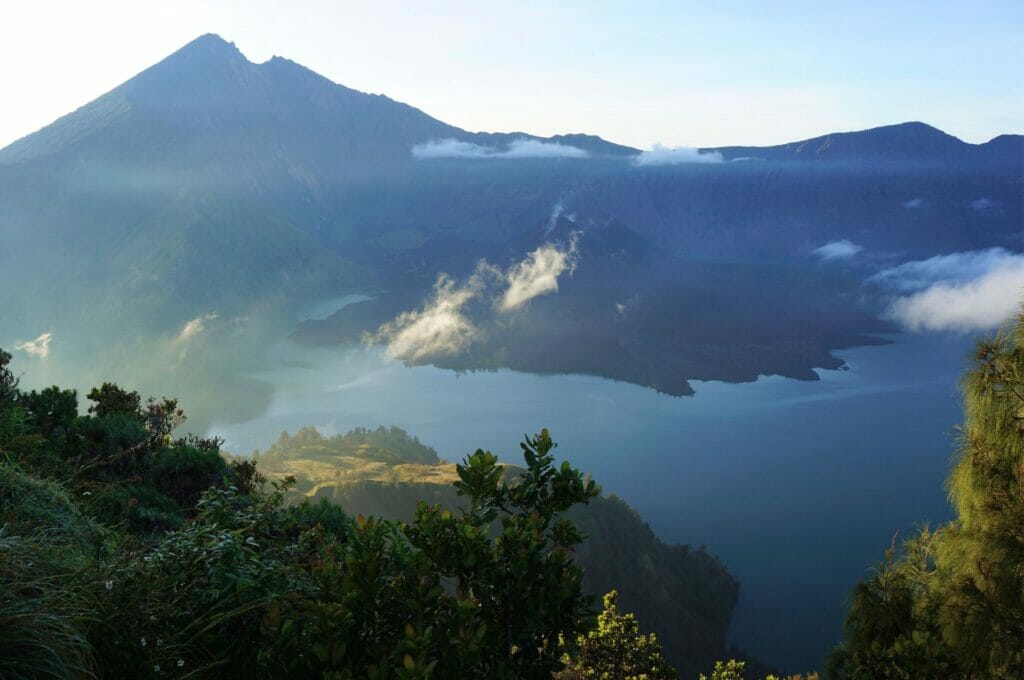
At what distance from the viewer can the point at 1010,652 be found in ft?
22.8

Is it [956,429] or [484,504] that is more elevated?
[484,504]

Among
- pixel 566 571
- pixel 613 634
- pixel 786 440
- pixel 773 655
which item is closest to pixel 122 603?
pixel 566 571

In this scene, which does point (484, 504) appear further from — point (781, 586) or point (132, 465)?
point (781, 586)

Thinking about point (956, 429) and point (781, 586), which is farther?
point (781, 586)

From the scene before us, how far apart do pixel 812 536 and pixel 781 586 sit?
20871 mm

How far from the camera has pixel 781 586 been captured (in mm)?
129500

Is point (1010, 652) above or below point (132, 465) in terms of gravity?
below

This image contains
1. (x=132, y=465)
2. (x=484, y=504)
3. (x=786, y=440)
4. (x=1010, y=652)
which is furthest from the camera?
(x=786, y=440)

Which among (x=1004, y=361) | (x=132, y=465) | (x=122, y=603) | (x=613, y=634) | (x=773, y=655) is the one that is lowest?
(x=773, y=655)

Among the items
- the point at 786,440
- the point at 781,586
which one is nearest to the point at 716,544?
the point at 781,586

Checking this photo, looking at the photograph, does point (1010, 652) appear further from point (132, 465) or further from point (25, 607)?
point (132, 465)

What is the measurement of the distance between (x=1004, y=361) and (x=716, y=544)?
14502cm

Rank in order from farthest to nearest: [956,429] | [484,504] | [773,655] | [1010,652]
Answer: [773,655]
[956,429]
[1010,652]
[484,504]

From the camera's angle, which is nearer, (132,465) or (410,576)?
(410,576)
